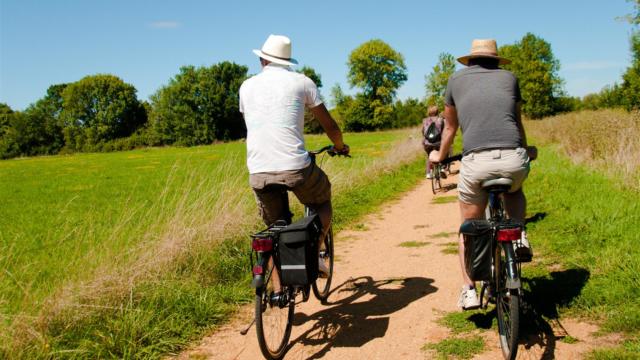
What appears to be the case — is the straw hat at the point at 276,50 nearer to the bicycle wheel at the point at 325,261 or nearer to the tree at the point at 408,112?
the bicycle wheel at the point at 325,261

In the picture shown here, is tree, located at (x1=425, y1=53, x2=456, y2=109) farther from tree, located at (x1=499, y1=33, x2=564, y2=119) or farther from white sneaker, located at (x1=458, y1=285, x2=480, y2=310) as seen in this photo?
white sneaker, located at (x1=458, y1=285, x2=480, y2=310)

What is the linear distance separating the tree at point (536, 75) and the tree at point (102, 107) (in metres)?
58.2

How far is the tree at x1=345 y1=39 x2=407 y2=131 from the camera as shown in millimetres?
81125

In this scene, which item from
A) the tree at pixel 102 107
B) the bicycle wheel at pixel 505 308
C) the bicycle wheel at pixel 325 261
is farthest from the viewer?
the tree at pixel 102 107

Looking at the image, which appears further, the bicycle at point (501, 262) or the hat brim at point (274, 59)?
the hat brim at point (274, 59)

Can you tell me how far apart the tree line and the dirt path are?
5814 cm

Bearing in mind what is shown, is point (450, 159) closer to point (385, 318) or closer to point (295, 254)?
point (295, 254)

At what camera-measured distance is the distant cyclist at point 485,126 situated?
3.64 m

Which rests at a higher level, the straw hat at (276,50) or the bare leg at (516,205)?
the straw hat at (276,50)

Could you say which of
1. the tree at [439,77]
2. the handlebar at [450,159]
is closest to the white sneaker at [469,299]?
the handlebar at [450,159]

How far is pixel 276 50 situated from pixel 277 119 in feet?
1.87

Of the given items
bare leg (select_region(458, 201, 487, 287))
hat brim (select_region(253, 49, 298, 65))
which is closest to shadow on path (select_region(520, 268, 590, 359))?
bare leg (select_region(458, 201, 487, 287))

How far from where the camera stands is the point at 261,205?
4090mm

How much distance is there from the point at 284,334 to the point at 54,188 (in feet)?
71.5
